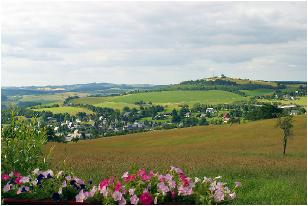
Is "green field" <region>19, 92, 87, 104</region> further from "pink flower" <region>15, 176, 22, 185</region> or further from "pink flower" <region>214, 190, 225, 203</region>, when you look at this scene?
"pink flower" <region>214, 190, 225, 203</region>

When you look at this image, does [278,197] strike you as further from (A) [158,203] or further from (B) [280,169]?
(B) [280,169]

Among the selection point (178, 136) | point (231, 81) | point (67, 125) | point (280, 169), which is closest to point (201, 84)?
point (231, 81)

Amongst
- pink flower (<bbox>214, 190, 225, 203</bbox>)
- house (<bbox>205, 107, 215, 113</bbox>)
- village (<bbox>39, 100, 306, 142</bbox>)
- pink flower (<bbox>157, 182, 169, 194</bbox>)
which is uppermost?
pink flower (<bbox>157, 182, 169, 194</bbox>)

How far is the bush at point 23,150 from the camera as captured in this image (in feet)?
29.9

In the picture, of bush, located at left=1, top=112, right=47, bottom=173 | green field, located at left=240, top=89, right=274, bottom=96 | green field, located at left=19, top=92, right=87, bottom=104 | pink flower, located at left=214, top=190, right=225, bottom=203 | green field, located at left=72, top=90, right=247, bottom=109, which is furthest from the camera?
green field, located at left=19, top=92, right=87, bottom=104

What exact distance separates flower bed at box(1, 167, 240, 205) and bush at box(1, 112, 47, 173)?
0.63 meters

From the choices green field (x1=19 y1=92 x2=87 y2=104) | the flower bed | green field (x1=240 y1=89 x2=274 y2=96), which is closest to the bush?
the flower bed

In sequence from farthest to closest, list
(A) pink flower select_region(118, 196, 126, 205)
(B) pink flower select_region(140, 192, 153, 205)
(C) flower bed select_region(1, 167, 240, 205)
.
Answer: (C) flower bed select_region(1, 167, 240, 205), (B) pink flower select_region(140, 192, 153, 205), (A) pink flower select_region(118, 196, 126, 205)

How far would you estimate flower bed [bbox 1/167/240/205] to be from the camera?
25.4 feet

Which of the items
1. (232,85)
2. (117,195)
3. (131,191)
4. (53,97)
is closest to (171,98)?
(232,85)

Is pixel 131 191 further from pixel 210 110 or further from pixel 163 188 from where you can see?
pixel 210 110

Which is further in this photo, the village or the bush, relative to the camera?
the village

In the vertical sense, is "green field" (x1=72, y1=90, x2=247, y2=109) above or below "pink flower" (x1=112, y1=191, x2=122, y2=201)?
below

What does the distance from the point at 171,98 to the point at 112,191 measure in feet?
509
